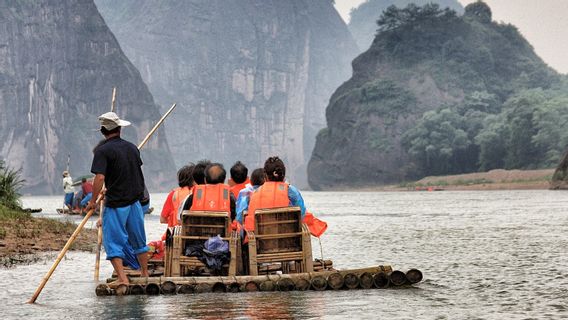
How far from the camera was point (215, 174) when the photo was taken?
12242mm

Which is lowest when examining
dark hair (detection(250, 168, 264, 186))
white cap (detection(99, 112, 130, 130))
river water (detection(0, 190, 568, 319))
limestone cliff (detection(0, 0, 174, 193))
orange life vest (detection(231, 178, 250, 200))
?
river water (detection(0, 190, 568, 319))

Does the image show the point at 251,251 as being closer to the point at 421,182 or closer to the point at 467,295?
the point at 467,295

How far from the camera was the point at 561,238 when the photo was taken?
2259cm

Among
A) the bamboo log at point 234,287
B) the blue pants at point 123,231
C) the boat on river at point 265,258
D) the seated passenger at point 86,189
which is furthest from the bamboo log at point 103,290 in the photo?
the seated passenger at point 86,189

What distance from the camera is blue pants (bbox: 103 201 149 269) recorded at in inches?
446

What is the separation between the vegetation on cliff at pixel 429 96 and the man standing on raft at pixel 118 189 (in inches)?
4710

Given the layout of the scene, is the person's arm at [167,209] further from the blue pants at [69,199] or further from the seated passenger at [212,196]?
the blue pants at [69,199]

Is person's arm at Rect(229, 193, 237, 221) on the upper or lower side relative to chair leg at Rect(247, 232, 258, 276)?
upper

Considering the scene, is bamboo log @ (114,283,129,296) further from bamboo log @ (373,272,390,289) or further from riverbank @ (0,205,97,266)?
riverbank @ (0,205,97,266)

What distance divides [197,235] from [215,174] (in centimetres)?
91

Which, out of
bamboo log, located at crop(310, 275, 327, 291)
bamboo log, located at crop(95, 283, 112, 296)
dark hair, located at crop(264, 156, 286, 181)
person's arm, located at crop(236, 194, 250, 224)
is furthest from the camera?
person's arm, located at crop(236, 194, 250, 224)

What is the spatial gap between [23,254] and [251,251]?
24.5 feet

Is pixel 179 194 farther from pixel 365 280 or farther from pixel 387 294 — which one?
pixel 387 294

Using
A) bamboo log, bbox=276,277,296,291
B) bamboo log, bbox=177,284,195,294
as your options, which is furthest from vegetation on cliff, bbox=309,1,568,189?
bamboo log, bbox=177,284,195,294
